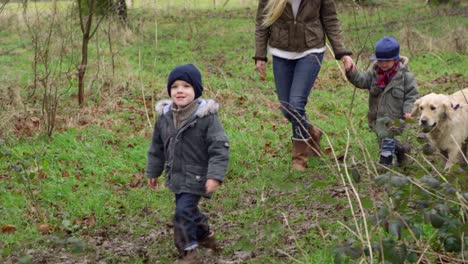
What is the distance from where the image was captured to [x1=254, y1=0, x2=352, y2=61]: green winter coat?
7.19 metres

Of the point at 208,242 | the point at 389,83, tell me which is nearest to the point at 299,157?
the point at 389,83

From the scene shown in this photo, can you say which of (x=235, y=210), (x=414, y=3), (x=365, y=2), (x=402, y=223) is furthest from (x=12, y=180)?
(x=414, y=3)

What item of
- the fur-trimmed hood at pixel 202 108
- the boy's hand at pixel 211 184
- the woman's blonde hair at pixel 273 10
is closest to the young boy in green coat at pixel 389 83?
the woman's blonde hair at pixel 273 10

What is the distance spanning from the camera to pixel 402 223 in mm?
3639

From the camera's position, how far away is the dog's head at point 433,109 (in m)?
6.66

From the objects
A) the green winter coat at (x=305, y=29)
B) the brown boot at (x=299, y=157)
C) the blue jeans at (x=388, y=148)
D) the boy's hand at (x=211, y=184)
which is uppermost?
the green winter coat at (x=305, y=29)

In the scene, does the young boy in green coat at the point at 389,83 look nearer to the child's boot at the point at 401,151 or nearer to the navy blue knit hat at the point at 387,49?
the navy blue knit hat at the point at 387,49

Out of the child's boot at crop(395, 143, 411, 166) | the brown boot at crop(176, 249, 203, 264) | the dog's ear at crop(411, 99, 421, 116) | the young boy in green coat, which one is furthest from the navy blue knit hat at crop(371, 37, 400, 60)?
the brown boot at crop(176, 249, 203, 264)

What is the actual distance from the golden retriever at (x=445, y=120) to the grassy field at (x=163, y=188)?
0.29m

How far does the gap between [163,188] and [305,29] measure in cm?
221

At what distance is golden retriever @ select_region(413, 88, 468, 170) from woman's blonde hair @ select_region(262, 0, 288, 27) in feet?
5.35

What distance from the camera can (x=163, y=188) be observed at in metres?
7.36

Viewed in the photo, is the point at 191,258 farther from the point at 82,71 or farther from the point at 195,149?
the point at 82,71

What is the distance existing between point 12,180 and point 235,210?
2.53 meters
